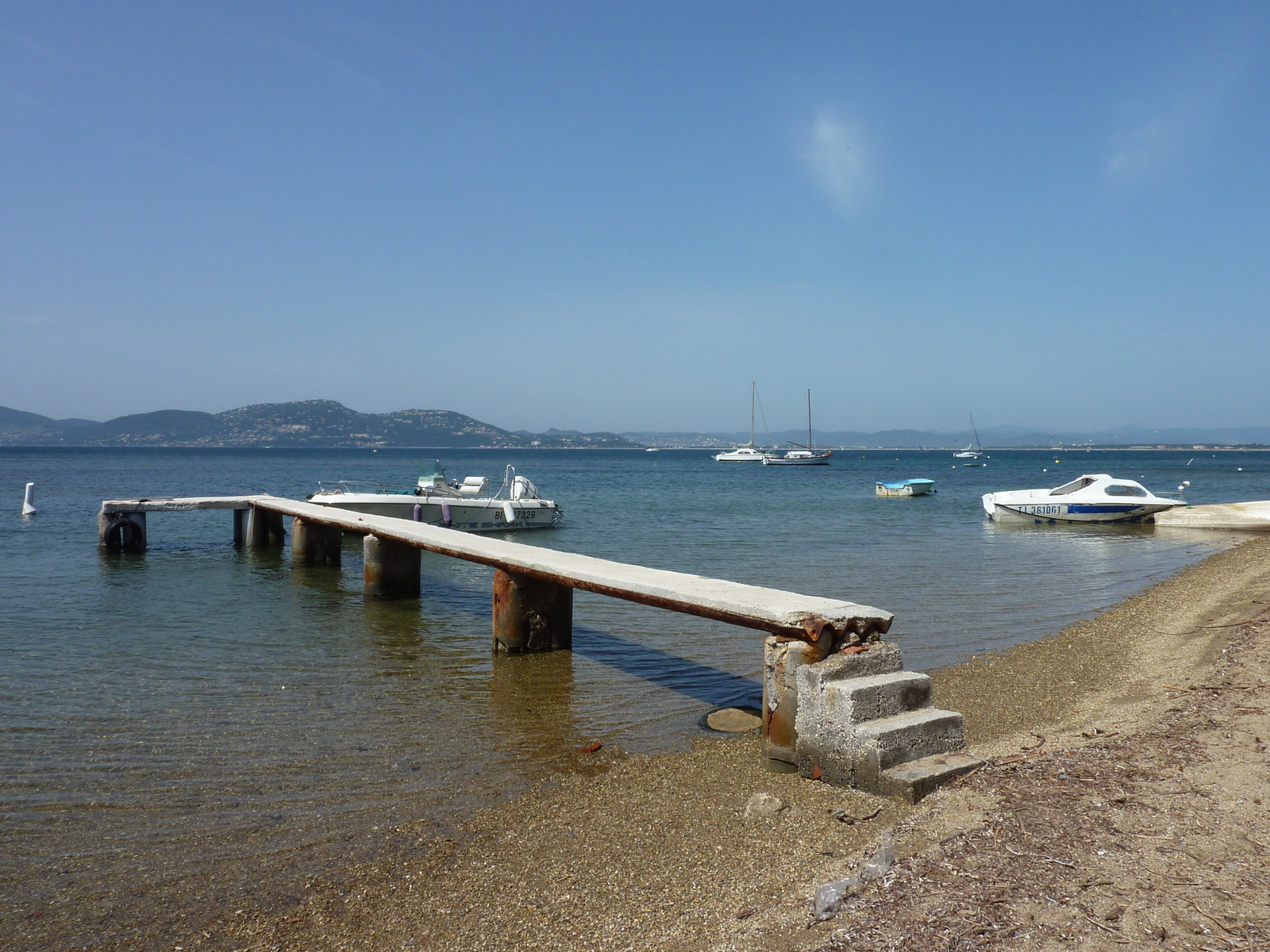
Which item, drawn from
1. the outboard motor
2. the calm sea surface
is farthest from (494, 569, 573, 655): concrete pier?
the outboard motor

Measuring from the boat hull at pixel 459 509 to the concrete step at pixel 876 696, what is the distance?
60.9 feet

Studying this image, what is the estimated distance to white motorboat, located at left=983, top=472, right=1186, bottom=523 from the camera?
2802cm

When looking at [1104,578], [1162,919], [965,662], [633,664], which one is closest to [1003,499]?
[1104,578]

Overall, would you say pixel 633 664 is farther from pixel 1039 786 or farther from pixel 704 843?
pixel 1039 786

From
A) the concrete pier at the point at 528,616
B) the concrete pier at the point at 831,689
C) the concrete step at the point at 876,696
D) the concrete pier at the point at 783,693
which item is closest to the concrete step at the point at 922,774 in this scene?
the concrete pier at the point at 831,689

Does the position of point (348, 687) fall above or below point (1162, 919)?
below

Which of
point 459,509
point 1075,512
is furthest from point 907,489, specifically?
point 459,509

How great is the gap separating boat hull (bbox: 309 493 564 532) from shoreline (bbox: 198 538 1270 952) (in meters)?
18.0

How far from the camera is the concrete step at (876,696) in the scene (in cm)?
552

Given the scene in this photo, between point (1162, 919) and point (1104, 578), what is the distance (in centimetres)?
1545

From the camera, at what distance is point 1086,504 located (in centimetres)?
2847

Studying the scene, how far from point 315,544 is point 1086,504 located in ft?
81.1

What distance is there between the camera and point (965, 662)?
9.78 m

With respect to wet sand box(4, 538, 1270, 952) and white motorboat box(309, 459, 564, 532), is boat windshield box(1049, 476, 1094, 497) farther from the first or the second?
wet sand box(4, 538, 1270, 952)
